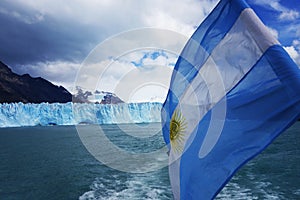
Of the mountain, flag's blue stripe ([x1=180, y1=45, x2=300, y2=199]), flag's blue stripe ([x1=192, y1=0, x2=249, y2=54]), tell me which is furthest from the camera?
the mountain

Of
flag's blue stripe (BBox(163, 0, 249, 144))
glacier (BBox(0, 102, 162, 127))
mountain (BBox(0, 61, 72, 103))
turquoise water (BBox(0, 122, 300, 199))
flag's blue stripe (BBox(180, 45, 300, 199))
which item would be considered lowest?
turquoise water (BBox(0, 122, 300, 199))

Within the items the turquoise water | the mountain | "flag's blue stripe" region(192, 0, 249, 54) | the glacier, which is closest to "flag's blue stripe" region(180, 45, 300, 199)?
"flag's blue stripe" region(192, 0, 249, 54)

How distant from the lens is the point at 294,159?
8.53 m

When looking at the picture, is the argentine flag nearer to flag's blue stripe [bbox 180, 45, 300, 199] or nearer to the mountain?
flag's blue stripe [bbox 180, 45, 300, 199]

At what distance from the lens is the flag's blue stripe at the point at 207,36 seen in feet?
6.14

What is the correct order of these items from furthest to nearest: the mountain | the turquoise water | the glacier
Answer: the mountain → the glacier → the turquoise water

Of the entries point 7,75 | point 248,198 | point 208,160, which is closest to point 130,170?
point 248,198

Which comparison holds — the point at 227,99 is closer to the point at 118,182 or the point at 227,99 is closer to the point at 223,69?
the point at 223,69

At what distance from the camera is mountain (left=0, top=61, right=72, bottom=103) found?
308 feet

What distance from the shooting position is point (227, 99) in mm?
1855

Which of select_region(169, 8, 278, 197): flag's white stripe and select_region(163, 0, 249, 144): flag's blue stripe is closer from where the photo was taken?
select_region(169, 8, 278, 197): flag's white stripe

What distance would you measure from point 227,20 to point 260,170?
6423mm

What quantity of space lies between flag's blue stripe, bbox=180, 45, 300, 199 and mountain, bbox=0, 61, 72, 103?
309ft

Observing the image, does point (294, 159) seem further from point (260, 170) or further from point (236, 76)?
point (236, 76)
